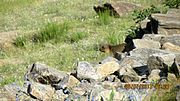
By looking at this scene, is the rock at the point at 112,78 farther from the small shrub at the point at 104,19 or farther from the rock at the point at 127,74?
the small shrub at the point at 104,19

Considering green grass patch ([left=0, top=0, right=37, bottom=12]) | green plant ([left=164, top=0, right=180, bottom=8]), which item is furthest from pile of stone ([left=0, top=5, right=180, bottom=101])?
green grass patch ([left=0, top=0, right=37, bottom=12])

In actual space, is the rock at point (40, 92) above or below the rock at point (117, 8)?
above

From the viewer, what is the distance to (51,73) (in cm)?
655

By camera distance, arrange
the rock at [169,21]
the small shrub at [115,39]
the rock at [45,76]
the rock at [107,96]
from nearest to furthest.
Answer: the rock at [107,96] → the rock at [45,76] → the rock at [169,21] → the small shrub at [115,39]

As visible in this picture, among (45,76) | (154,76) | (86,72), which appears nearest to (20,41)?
(45,76)

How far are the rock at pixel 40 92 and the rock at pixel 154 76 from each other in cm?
124

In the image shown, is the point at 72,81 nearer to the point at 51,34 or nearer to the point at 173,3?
the point at 51,34

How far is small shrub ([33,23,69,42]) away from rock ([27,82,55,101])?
4.99 m

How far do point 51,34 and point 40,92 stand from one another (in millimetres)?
5387

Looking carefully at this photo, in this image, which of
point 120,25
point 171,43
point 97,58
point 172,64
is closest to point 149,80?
point 172,64

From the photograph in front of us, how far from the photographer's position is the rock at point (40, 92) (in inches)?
230

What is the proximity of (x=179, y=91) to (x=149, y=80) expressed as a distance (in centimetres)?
107

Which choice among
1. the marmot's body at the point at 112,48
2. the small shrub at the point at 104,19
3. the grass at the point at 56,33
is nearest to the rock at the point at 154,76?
the grass at the point at 56,33

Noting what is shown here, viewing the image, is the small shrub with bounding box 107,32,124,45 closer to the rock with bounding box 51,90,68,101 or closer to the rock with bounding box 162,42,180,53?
the rock with bounding box 162,42,180,53
